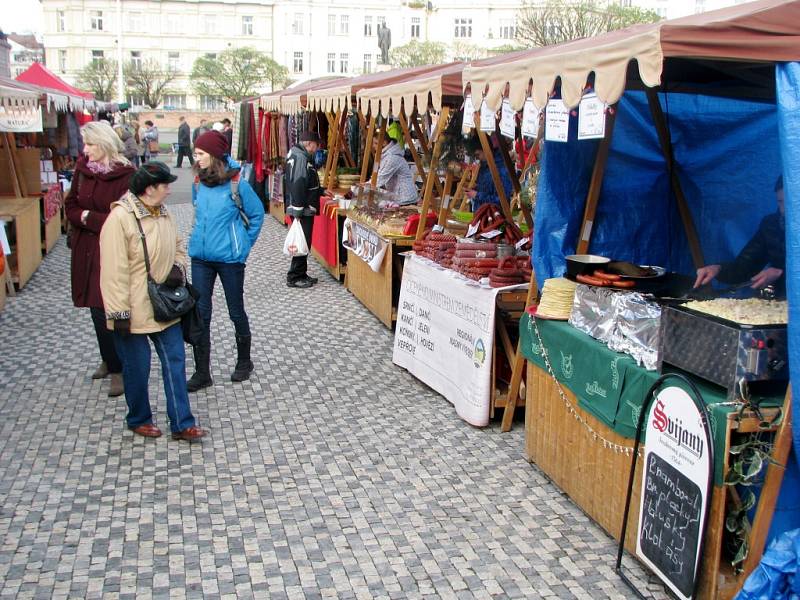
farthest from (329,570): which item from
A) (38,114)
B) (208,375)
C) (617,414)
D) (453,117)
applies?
(38,114)

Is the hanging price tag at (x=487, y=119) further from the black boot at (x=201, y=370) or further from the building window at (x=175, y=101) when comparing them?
the building window at (x=175, y=101)

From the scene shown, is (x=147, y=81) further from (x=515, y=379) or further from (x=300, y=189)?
(x=515, y=379)

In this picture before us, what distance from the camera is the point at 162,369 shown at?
514cm

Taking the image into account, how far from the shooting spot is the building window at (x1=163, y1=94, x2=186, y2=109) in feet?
279

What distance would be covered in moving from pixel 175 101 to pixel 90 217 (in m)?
85.9

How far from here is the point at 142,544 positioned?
4.02 metres

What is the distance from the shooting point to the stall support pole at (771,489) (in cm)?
309

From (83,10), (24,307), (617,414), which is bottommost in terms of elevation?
(24,307)

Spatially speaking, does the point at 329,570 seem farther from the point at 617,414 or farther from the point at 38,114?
the point at 38,114

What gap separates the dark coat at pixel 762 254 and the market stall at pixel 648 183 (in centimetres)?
28

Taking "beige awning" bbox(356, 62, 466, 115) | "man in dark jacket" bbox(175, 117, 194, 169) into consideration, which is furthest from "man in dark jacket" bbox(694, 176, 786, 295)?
"man in dark jacket" bbox(175, 117, 194, 169)

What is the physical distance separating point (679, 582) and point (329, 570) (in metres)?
1.51

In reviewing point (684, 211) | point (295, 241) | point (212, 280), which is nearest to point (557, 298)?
point (684, 211)

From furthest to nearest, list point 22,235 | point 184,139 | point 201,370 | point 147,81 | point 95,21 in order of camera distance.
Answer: point 95,21 → point 147,81 → point 184,139 → point 22,235 → point 201,370
